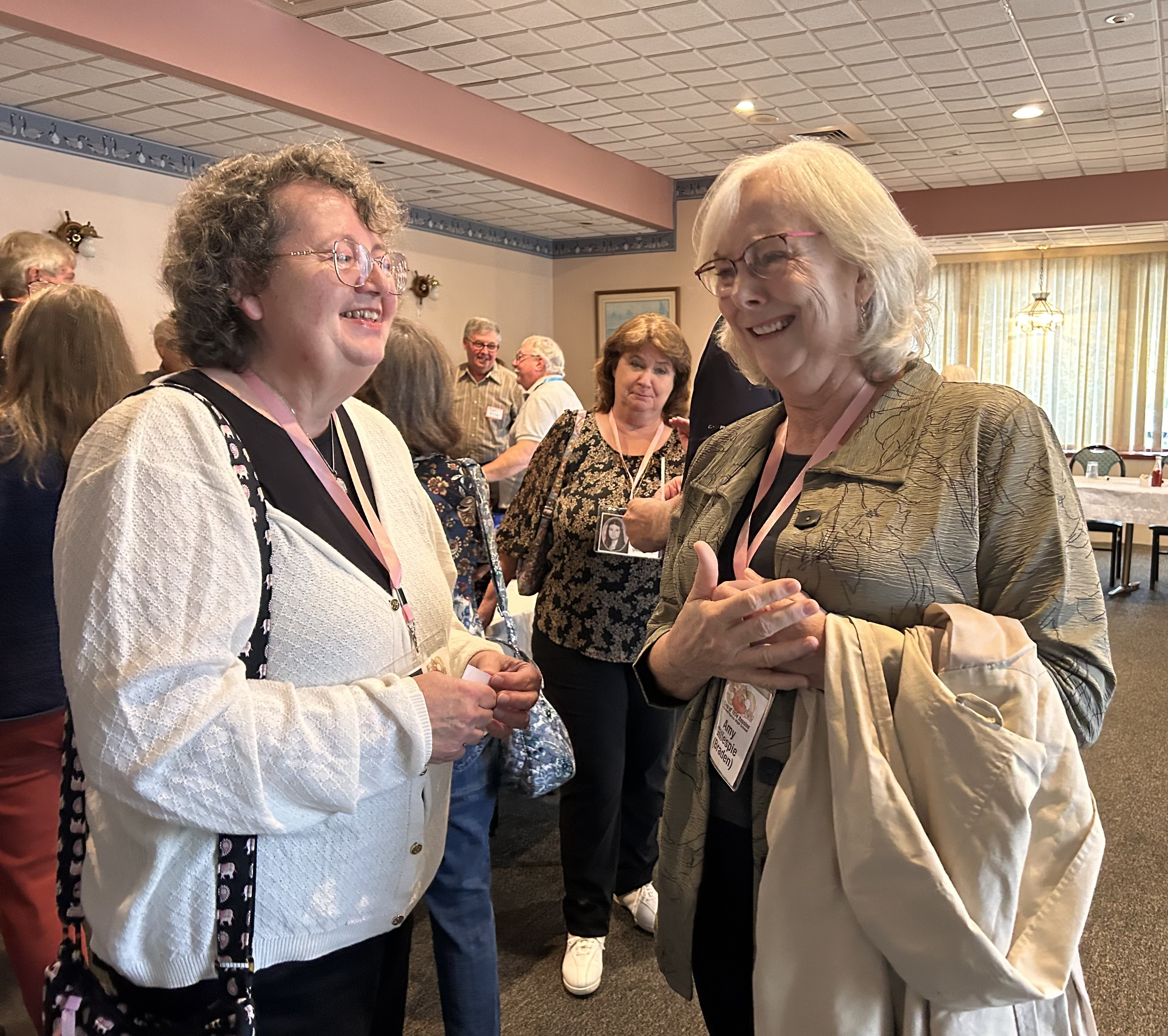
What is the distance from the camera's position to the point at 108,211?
18.4 ft

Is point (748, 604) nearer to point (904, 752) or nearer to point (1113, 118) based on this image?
point (904, 752)

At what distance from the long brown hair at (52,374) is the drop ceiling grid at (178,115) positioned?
175cm

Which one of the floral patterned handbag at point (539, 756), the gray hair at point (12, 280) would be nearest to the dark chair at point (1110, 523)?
the floral patterned handbag at point (539, 756)

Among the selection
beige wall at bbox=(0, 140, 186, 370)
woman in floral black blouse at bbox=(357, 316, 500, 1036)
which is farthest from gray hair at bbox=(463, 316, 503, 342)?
woman in floral black blouse at bbox=(357, 316, 500, 1036)

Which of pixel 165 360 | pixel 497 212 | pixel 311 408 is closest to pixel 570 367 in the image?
pixel 497 212

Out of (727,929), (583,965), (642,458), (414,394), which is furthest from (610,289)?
(727,929)

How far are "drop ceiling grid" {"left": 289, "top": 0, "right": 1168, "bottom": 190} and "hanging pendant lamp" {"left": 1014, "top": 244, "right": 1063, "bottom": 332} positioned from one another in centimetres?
282

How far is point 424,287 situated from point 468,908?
265 inches

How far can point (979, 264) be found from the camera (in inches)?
400

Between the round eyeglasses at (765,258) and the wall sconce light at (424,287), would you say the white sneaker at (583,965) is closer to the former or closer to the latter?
the round eyeglasses at (765,258)

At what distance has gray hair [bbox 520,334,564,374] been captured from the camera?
196 inches

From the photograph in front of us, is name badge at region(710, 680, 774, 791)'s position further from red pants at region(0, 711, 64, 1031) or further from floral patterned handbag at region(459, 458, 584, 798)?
red pants at region(0, 711, 64, 1031)

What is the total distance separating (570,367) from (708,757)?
840cm

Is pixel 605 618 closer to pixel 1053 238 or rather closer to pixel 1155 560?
pixel 1155 560
